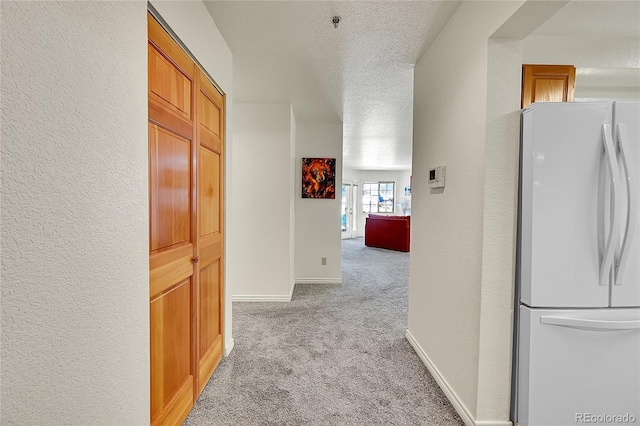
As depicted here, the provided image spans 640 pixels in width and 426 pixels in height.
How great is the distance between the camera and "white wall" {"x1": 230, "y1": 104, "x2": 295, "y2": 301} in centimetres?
363

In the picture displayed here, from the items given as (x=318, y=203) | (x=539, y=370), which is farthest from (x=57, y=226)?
(x=318, y=203)

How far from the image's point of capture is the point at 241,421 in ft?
5.40

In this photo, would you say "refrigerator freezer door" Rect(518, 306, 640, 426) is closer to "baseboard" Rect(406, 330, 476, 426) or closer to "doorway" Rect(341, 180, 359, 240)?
"baseboard" Rect(406, 330, 476, 426)

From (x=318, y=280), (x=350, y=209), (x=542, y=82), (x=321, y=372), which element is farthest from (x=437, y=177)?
(x=350, y=209)

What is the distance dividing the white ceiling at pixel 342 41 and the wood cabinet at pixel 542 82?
439mm

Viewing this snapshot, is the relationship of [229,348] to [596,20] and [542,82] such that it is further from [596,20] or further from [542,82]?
[596,20]

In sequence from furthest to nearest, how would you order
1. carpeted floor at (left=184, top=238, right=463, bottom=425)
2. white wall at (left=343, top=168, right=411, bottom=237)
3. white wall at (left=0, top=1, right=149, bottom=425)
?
white wall at (left=343, top=168, right=411, bottom=237), carpeted floor at (left=184, top=238, right=463, bottom=425), white wall at (left=0, top=1, right=149, bottom=425)

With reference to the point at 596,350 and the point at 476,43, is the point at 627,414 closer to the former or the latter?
the point at 596,350

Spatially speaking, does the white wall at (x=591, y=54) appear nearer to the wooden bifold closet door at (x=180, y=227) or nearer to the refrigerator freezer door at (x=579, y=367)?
the refrigerator freezer door at (x=579, y=367)

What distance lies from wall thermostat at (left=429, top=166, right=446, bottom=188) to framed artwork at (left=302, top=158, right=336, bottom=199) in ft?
7.37

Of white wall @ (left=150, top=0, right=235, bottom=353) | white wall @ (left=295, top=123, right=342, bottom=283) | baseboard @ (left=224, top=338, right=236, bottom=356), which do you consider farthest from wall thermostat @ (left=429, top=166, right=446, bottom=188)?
white wall @ (left=295, top=123, right=342, bottom=283)

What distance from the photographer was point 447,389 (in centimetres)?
185

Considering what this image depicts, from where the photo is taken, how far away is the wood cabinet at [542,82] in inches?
62.9

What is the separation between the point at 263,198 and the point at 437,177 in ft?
7.33
